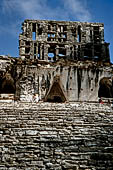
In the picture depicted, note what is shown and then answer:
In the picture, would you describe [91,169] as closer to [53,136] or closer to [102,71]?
[53,136]

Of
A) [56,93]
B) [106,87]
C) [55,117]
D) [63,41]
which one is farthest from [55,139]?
[63,41]

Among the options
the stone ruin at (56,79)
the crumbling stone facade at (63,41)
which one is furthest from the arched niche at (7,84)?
the crumbling stone facade at (63,41)

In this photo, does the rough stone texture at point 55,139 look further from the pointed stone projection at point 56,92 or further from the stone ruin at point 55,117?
the pointed stone projection at point 56,92

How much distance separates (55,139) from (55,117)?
1.98 m

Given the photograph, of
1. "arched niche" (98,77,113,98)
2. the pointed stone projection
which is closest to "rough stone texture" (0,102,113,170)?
the pointed stone projection

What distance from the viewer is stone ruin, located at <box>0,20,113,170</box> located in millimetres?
7262

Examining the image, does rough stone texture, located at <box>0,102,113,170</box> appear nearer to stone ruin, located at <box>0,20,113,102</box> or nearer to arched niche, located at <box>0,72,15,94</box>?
stone ruin, located at <box>0,20,113,102</box>

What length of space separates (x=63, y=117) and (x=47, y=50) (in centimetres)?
2122

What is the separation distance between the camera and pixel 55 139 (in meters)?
8.20

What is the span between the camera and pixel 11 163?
22.9 feet

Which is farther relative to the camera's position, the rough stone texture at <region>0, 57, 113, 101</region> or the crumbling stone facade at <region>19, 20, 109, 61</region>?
the crumbling stone facade at <region>19, 20, 109, 61</region>

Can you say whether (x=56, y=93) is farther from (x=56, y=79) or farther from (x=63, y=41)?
(x=63, y=41)

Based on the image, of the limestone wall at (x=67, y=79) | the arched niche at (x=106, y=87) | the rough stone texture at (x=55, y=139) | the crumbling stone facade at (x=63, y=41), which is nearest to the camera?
the rough stone texture at (x=55, y=139)

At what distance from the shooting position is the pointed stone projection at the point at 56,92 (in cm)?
2020
